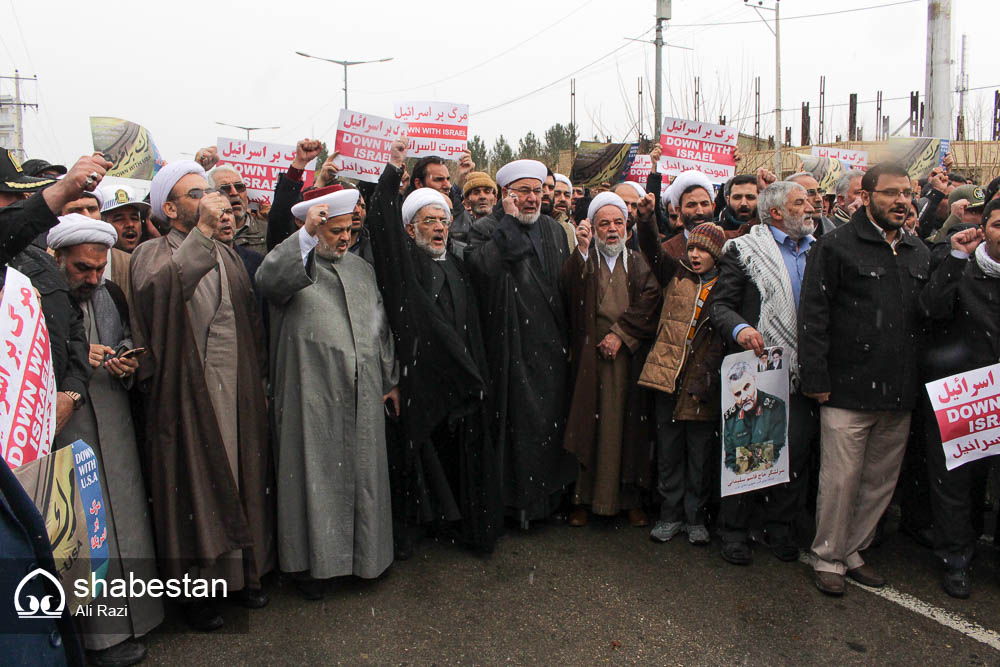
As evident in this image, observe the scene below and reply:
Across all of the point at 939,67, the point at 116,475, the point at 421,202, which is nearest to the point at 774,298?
the point at 421,202

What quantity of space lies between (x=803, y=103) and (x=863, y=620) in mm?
32922

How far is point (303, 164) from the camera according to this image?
425cm

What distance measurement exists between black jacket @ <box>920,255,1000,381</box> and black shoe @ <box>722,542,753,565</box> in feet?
4.83

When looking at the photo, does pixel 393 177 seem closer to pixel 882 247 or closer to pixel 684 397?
pixel 684 397

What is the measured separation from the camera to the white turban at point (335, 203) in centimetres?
405

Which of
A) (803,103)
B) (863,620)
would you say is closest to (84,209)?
(863,620)

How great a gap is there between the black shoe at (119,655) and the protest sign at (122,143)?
532 centimetres

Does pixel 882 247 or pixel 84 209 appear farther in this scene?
pixel 84 209

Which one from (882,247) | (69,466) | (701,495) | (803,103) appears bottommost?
(701,495)

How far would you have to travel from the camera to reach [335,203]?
13.4 feet

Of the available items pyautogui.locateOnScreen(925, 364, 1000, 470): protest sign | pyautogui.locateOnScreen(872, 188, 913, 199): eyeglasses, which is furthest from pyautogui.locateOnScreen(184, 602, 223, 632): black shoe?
pyautogui.locateOnScreen(872, 188, 913, 199): eyeglasses

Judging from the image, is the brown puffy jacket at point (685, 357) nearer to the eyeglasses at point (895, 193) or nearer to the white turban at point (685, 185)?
the white turban at point (685, 185)

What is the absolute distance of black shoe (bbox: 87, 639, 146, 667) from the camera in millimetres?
3383

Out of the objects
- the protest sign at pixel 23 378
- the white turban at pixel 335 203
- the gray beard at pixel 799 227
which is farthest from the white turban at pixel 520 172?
the protest sign at pixel 23 378
